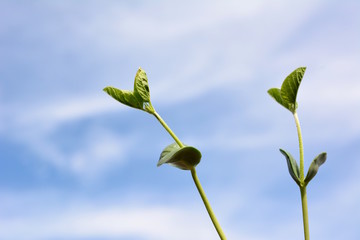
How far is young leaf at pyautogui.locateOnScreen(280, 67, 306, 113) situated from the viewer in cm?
93

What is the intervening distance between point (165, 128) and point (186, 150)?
65 millimetres

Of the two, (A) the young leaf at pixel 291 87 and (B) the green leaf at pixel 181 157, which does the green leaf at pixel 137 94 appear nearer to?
(B) the green leaf at pixel 181 157

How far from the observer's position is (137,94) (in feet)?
3.10

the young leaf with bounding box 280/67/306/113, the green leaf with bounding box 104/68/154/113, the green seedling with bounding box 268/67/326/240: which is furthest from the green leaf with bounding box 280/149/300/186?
the green leaf with bounding box 104/68/154/113

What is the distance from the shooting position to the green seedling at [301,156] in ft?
2.93

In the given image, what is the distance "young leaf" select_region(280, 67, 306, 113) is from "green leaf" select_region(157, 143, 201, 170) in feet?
0.77

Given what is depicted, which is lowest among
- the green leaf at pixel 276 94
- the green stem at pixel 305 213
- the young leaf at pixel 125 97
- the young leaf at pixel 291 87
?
the green stem at pixel 305 213

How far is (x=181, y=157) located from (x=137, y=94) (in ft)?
0.54

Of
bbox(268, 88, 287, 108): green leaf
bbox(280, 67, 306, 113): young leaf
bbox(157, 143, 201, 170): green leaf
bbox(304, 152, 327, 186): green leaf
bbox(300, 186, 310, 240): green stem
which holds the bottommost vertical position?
bbox(300, 186, 310, 240): green stem

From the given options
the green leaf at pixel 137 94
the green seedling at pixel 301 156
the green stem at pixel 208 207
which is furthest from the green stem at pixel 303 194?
the green leaf at pixel 137 94

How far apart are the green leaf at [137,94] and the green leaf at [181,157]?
0.09m

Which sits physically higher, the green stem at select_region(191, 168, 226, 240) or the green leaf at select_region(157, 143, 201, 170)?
the green leaf at select_region(157, 143, 201, 170)

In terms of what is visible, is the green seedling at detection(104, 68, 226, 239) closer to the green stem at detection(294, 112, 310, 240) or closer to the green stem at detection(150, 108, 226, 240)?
the green stem at detection(150, 108, 226, 240)

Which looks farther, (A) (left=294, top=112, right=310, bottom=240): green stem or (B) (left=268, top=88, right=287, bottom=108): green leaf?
(B) (left=268, top=88, right=287, bottom=108): green leaf
